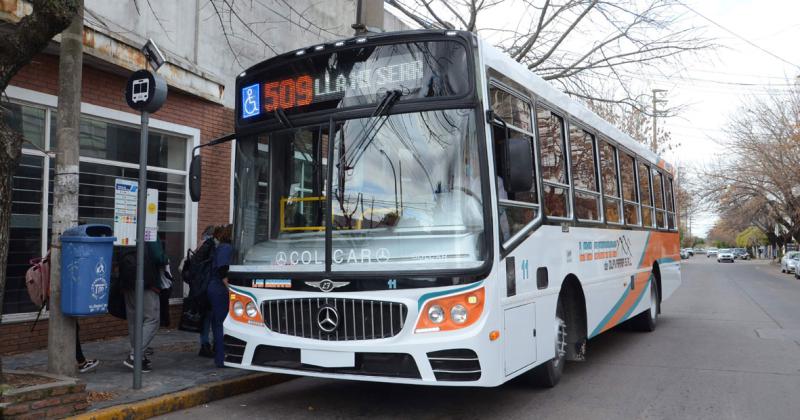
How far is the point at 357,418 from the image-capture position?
5586 mm

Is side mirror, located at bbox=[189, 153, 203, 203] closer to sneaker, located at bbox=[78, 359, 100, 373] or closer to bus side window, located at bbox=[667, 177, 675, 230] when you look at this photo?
sneaker, located at bbox=[78, 359, 100, 373]

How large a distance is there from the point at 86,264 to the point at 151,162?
182 inches

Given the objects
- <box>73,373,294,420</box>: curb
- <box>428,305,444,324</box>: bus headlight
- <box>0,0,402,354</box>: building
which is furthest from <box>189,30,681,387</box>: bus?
<box>0,0,402,354</box>: building

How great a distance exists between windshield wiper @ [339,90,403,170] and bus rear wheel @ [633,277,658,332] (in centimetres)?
739

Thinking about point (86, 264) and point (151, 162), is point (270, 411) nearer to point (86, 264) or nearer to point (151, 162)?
point (86, 264)

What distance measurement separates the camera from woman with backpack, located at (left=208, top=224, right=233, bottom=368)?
7.25 metres

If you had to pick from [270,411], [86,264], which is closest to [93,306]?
[86,264]

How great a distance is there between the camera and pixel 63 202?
5984mm

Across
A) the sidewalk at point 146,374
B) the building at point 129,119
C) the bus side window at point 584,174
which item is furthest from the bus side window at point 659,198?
the sidewalk at point 146,374

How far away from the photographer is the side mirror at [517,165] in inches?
199

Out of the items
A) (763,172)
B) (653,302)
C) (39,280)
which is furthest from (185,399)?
(763,172)

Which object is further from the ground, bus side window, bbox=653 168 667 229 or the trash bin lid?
bus side window, bbox=653 168 667 229

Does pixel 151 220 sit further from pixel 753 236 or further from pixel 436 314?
pixel 753 236

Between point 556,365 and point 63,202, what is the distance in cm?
501
